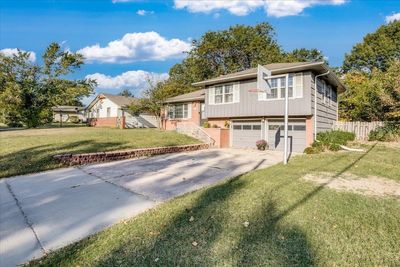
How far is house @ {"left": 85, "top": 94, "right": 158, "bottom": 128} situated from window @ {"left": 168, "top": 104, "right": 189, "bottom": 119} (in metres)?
6.36

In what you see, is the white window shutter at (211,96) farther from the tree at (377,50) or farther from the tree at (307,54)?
the tree at (377,50)

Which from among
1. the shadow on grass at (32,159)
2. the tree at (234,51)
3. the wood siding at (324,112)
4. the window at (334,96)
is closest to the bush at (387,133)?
the wood siding at (324,112)

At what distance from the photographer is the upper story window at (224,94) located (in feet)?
55.1

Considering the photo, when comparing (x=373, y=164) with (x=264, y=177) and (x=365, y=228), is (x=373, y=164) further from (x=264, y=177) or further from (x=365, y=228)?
(x=365, y=228)

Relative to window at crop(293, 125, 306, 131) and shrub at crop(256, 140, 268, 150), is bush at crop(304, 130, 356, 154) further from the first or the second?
shrub at crop(256, 140, 268, 150)

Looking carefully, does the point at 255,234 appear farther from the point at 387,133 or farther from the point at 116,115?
the point at 116,115

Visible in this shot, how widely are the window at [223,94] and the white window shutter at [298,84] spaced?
4.21 m

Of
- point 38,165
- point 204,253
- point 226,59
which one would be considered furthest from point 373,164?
point 226,59

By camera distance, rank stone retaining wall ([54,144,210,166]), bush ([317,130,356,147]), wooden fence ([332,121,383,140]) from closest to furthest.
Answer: stone retaining wall ([54,144,210,166]) → bush ([317,130,356,147]) → wooden fence ([332,121,383,140])

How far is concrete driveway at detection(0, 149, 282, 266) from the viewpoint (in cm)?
390

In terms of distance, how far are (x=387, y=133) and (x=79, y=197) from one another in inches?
712

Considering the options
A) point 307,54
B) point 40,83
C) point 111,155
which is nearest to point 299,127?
point 111,155

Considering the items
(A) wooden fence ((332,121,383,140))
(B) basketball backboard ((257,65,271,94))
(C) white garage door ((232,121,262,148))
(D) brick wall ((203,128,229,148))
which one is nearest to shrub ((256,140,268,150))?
(C) white garage door ((232,121,262,148))

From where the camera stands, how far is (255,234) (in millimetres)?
3660
